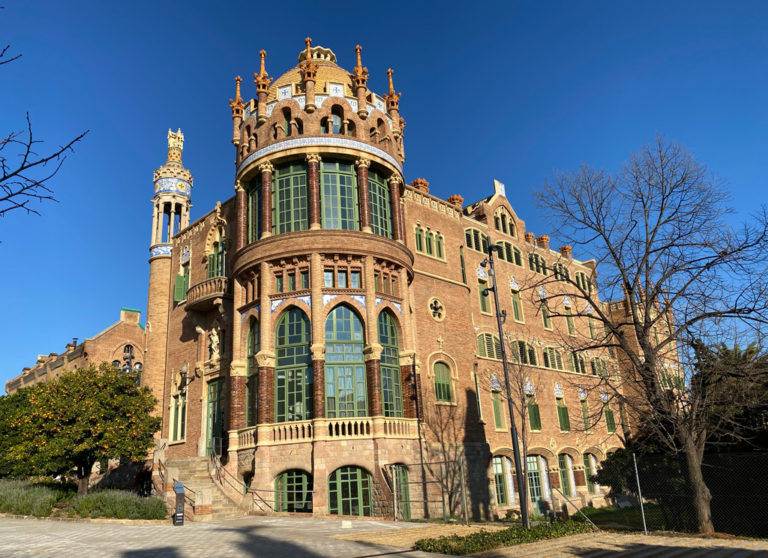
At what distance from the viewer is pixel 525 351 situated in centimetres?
3553

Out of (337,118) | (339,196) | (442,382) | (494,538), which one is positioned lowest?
(494,538)

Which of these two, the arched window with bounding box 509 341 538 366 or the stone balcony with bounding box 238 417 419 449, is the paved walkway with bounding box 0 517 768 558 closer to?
the stone balcony with bounding box 238 417 419 449

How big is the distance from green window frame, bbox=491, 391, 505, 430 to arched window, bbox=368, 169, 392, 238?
35.7 feet

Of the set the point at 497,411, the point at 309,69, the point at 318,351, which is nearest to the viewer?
the point at 318,351

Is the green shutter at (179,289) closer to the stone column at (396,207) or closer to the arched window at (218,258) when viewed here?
the arched window at (218,258)

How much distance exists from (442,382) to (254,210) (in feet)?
38.1

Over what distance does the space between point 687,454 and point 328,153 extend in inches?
682

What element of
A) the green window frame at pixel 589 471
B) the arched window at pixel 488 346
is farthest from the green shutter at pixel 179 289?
the green window frame at pixel 589 471

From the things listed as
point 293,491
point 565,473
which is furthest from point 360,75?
point 565,473

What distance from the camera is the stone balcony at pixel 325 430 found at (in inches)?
853

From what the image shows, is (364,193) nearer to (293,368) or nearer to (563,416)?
(293,368)

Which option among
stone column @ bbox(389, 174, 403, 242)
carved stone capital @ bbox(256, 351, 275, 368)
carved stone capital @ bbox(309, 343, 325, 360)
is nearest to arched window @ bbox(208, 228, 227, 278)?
carved stone capital @ bbox(256, 351, 275, 368)

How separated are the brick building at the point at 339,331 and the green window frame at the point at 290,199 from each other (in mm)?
63

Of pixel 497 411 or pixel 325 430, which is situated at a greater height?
pixel 497 411
